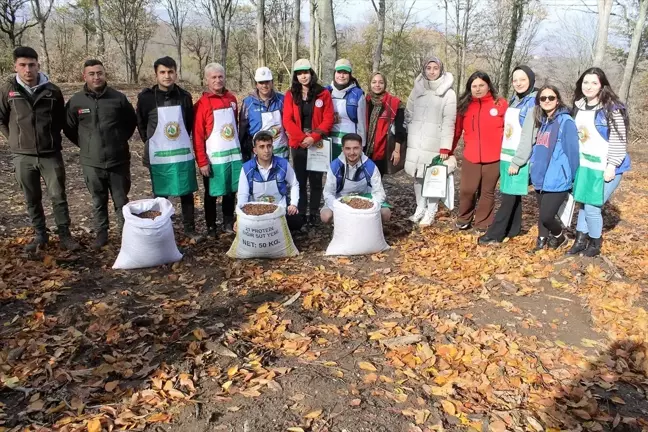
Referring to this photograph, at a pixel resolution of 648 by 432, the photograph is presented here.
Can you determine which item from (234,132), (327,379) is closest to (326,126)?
(234,132)

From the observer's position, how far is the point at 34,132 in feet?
15.0

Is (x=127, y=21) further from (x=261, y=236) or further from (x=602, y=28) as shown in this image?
(x=261, y=236)

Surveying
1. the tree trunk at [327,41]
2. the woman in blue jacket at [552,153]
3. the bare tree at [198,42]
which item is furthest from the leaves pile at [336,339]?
the bare tree at [198,42]

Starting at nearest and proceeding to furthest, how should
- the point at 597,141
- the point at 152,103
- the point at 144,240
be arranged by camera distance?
the point at 597,141 → the point at 144,240 → the point at 152,103

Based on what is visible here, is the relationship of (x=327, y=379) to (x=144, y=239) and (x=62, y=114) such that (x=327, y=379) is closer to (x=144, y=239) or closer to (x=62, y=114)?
(x=144, y=239)

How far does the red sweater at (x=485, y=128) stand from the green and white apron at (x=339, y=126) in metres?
1.31

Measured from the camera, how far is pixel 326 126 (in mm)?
5316

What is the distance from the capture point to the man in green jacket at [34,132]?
14.6 ft

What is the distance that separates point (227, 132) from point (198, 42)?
3995 centimetres

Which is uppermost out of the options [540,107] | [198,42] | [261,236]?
[198,42]

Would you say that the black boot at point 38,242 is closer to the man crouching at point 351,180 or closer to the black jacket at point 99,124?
the black jacket at point 99,124

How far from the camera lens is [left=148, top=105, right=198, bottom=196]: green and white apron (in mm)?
4840

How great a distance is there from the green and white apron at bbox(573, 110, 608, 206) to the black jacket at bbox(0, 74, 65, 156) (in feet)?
16.7

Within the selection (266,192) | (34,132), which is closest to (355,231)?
(266,192)
